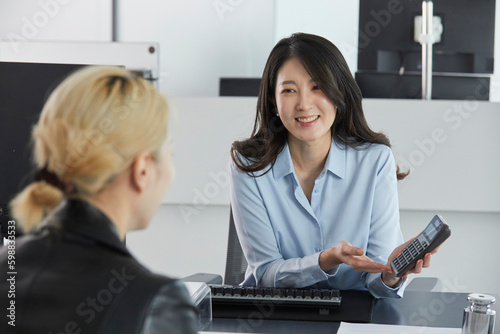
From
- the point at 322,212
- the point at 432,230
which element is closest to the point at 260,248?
the point at 322,212

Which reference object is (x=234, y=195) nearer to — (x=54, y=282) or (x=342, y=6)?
(x=54, y=282)

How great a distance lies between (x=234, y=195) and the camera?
5.29 ft

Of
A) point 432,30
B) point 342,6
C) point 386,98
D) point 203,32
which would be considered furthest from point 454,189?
point 203,32

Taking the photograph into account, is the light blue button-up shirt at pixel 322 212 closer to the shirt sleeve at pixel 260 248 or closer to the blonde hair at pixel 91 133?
the shirt sleeve at pixel 260 248

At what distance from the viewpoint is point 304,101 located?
156 centimetres

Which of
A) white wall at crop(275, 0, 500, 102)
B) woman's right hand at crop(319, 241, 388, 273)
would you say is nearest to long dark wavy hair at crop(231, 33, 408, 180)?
woman's right hand at crop(319, 241, 388, 273)

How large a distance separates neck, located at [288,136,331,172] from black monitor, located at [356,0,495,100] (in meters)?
0.96

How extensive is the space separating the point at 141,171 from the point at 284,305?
55 cm

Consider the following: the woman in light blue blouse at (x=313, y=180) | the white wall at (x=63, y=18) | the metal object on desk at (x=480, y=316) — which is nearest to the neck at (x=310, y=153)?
the woman in light blue blouse at (x=313, y=180)

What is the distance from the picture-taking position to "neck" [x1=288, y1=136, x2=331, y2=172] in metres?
1.66

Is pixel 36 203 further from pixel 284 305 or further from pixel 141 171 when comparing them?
pixel 284 305

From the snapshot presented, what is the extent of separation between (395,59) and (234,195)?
1369 mm

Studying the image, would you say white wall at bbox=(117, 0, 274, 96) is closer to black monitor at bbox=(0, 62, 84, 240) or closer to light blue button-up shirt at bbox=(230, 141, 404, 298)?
light blue button-up shirt at bbox=(230, 141, 404, 298)

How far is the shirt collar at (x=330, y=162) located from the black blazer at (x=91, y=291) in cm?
98
